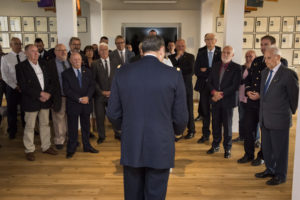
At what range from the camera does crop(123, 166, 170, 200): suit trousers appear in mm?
2416

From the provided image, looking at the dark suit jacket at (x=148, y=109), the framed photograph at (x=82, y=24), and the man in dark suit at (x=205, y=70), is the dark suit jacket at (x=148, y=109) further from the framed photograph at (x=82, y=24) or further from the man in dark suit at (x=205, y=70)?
the framed photograph at (x=82, y=24)

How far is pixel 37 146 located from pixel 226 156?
3285 millimetres

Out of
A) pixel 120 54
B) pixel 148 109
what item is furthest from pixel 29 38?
pixel 148 109

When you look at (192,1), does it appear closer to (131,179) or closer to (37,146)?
(37,146)

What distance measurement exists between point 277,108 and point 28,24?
875 cm

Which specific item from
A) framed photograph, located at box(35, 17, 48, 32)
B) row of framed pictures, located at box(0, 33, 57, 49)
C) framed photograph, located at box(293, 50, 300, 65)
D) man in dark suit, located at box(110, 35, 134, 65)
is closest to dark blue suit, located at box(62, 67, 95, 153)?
man in dark suit, located at box(110, 35, 134, 65)

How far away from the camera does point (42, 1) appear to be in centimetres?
657

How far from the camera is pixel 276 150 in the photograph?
3.76 meters

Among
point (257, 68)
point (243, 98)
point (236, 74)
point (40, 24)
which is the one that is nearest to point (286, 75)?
point (257, 68)

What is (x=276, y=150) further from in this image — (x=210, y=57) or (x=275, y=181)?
(x=210, y=57)

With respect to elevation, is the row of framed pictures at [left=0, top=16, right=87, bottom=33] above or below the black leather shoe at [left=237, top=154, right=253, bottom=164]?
above

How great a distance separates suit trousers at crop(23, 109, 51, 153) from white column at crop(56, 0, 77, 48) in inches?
67.3

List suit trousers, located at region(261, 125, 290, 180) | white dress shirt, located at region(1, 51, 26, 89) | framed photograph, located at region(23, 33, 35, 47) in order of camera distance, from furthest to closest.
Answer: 1. framed photograph, located at region(23, 33, 35, 47)
2. white dress shirt, located at region(1, 51, 26, 89)
3. suit trousers, located at region(261, 125, 290, 180)

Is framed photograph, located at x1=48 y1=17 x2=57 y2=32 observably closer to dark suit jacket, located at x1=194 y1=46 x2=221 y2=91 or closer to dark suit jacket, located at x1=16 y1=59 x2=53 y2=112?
dark suit jacket, located at x1=16 y1=59 x2=53 y2=112
